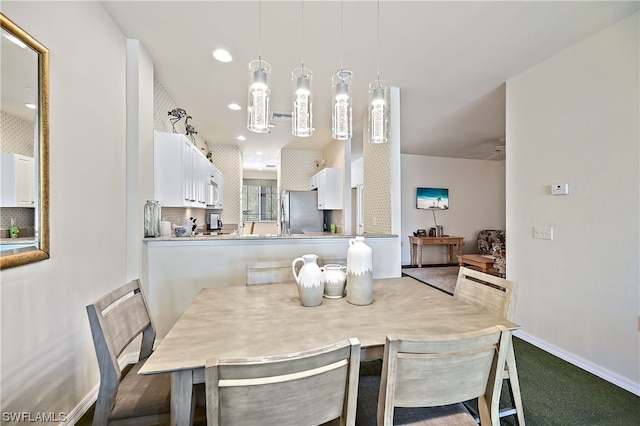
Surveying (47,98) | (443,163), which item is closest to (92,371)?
(47,98)

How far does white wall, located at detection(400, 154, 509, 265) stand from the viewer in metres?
6.30

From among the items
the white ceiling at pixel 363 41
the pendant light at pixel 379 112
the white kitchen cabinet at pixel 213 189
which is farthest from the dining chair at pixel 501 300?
the white kitchen cabinet at pixel 213 189

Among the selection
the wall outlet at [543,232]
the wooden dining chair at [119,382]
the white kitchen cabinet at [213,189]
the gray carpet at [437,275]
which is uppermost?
the white kitchen cabinet at [213,189]

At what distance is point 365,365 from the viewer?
7.32 ft

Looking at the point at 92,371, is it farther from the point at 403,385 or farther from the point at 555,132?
the point at 555,132

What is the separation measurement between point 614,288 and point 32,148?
144 inches

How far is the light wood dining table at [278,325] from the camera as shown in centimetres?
88

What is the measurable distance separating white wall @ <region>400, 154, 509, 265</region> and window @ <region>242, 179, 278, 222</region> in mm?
4573

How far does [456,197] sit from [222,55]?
5932 mm

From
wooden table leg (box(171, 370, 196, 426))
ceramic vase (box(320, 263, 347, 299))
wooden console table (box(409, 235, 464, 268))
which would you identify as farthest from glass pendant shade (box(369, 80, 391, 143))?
wooden console table (box(409, 235, 464, 268))

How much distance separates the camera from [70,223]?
155 cm

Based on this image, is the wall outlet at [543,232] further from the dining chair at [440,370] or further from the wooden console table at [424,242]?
the wooden console table at [424,242]

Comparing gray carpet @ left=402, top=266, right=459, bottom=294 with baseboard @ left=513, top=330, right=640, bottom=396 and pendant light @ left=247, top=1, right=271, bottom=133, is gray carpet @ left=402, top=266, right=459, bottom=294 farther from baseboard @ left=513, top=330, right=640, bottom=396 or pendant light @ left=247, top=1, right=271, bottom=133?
pendant light @ left=247, top=1, right=271, bottom=133

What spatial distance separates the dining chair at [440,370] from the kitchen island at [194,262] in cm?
149
